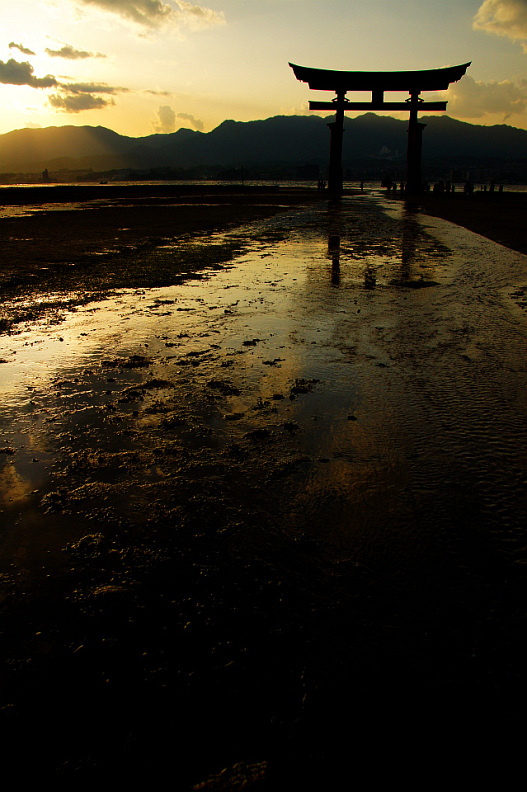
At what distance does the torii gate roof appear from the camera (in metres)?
26.7

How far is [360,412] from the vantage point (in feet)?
8.48

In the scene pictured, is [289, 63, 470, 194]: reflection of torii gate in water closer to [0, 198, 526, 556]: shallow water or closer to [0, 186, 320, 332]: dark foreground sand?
[0, 186, 320, 332]: dark foreground sand

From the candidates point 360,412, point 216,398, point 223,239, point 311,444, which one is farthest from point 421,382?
point 223,239

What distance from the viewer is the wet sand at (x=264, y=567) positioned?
1022mm

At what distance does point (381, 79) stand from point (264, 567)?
110 ft

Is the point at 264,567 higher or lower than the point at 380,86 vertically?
lower

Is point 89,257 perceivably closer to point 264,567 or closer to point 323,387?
point 323,387

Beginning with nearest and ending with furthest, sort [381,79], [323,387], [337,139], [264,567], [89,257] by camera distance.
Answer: [264,567] < [323,387] < [89,257] < [381,79] < [337,139]

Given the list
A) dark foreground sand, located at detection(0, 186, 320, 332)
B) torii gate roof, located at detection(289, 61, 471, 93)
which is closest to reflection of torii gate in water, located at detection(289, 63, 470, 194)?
torii gate roof, located at detection(289, 61, 471, 93)

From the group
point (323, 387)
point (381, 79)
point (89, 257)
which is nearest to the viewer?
point (323, 387)

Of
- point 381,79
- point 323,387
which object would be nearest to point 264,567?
point 323,387

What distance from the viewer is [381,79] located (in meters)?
27.6

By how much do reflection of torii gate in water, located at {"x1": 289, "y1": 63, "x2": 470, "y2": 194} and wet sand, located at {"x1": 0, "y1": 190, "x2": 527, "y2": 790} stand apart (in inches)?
1176

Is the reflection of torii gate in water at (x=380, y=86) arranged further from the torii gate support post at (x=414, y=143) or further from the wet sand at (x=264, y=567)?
the wet sand at (x=264, y=567)
